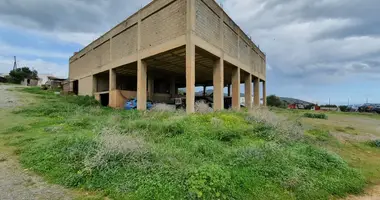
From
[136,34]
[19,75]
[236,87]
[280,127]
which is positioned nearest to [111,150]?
[280,127]

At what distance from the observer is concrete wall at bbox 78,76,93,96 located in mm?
21891

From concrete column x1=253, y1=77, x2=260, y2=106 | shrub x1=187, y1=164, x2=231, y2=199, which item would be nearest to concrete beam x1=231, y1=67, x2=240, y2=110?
concrete column x1=253, y1=77, x2=260, y2=106

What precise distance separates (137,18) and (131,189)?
1323 centimetres

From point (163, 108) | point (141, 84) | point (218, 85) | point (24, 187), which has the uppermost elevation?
point (141, 84)

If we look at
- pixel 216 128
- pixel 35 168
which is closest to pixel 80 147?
pixel 35 168

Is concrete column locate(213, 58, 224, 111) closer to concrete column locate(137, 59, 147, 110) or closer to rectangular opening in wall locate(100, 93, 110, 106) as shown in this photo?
concrete column locate(137, 59, 147, 110)

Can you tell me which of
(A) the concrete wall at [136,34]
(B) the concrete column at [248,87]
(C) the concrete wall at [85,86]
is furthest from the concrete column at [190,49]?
(C) the concrete wall at [85,86]

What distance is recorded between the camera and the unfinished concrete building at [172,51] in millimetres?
11499

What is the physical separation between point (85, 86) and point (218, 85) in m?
15.4

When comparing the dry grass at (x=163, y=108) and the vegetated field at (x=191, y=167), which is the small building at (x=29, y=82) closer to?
the dry grass at (x=163, y=108)

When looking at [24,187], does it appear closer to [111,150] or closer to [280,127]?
[111,150]

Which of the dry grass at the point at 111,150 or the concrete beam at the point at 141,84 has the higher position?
the concrete beam at the point at 141,84

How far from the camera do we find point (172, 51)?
41.7 feet

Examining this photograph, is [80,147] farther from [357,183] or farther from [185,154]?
[357,183]
